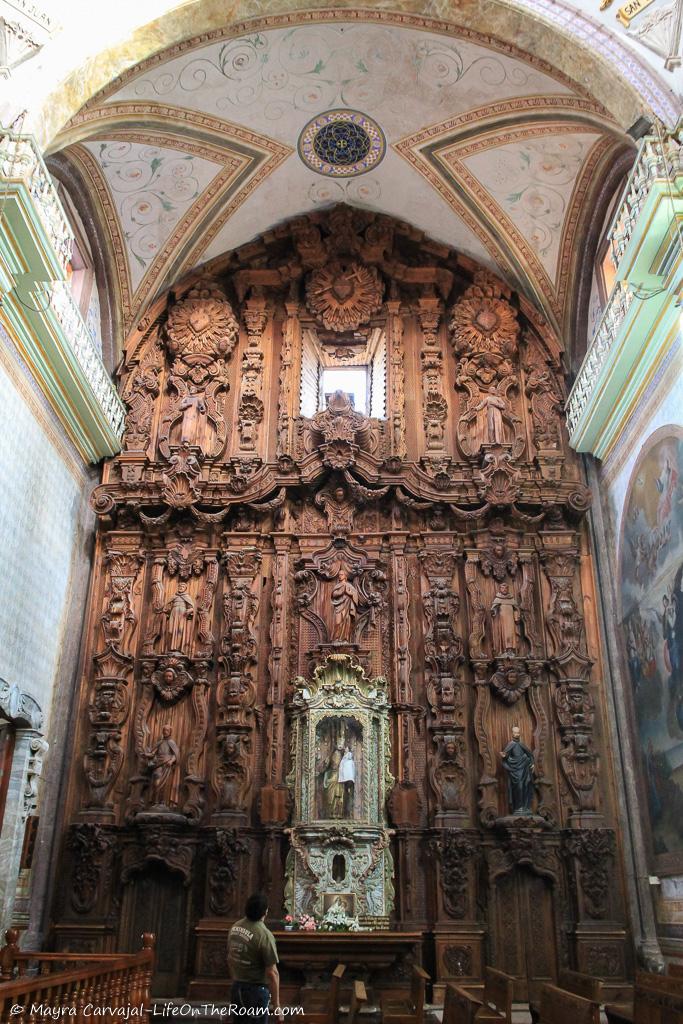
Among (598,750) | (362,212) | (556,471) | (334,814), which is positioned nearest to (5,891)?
(334,814)

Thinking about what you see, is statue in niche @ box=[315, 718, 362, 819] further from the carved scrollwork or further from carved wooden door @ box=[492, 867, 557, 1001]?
carved wooden door @ box=[492, 867, 557, 1001]

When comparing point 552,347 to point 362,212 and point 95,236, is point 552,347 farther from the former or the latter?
point 95,236

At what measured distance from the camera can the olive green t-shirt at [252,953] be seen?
696 centimetres

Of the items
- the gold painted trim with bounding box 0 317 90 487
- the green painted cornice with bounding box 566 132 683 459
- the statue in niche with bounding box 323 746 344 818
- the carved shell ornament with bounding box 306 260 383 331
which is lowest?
the statue in niche with bounding box 323 746 344 818

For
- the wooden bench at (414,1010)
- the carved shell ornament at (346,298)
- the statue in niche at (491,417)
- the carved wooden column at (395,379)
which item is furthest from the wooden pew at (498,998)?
the carved shell ornament at (346,298)

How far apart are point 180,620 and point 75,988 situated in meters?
7.25

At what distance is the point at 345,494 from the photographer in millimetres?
15273

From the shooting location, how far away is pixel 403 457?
50.5ft

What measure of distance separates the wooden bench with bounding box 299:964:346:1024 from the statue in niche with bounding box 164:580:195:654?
542 centimetres

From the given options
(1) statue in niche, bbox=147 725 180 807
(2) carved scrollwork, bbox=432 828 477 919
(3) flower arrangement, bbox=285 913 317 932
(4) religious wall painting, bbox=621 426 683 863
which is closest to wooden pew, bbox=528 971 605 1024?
(2) carved scrollwork, bbox=432 828 477 919

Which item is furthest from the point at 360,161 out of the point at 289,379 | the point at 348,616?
the point at 348,616

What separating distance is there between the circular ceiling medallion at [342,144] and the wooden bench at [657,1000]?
514 inches

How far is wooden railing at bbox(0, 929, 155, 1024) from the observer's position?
660 centimetres

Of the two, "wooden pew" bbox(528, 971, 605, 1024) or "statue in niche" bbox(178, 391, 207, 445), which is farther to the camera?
"statue in niche" bbox(178, 391, 207, 445)
